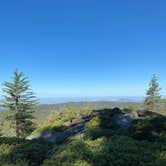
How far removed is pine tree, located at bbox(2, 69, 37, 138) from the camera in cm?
3290

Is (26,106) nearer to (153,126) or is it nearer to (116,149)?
(153,126)

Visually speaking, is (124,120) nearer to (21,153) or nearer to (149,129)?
(149,129)

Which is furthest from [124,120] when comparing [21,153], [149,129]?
[21,153]

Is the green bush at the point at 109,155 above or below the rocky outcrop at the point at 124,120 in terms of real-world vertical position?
below

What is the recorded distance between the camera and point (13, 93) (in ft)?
110

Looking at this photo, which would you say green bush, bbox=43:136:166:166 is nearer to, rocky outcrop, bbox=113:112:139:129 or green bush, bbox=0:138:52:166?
green bush, bbox=0:138:52:166

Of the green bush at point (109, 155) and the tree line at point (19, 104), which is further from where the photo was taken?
the tree line at point (19, 104)

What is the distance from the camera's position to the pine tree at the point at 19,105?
1295 inches

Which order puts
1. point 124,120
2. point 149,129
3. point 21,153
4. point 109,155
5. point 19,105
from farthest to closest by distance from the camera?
point 19,105 < point 124,120 < point 149,129 < point 21,153 < point 109,155

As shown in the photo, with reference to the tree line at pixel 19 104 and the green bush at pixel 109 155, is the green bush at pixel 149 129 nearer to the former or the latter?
the green bush at pixel 109 155

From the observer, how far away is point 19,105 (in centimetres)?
3366

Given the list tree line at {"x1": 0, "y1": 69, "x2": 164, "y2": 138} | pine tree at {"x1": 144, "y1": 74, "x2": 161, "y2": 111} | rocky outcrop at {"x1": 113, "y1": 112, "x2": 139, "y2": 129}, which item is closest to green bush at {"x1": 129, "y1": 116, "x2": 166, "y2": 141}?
rocky outcrop at {"x1": 113, "y1": 112, "x2": 139, "y2": 129}

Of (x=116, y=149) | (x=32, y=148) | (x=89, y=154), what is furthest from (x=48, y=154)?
(x=116, y=149)

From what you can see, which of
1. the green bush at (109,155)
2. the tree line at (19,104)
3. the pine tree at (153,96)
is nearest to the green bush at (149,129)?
the green bush at (109,155)
